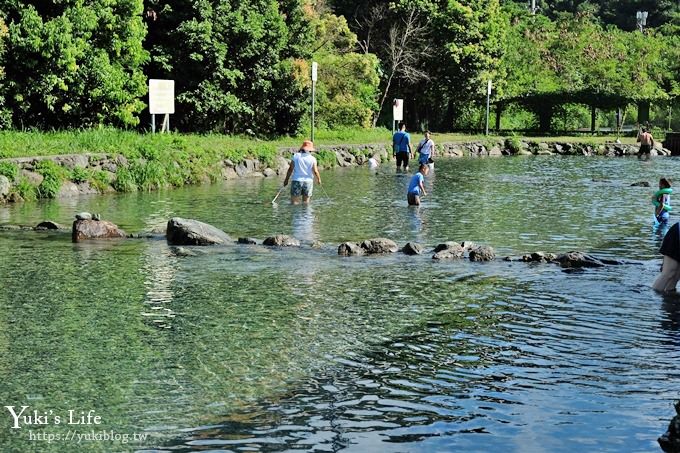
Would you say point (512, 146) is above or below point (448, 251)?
above

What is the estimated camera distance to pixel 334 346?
10.9m

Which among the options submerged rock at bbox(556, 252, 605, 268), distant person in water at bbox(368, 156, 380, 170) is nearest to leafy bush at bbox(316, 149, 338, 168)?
distant person in water at bbox(368, 156, 380, 170)

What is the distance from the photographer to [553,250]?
1838 cm

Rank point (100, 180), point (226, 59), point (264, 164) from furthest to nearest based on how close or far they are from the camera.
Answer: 1. point (226, 59)
2. point (264, 164)
3. point (100, 180)

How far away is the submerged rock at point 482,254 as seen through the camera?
662 inches

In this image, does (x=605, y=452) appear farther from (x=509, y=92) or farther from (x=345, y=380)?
(x=509, y=92)

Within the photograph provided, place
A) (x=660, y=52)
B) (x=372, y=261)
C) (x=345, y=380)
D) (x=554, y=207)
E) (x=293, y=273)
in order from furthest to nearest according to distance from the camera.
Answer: (x=660, y=52) → (x=554, y=207) → (x=372, y=261) → (x=293, y=273) → (x=345, y=380)

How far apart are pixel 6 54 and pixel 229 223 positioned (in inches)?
530

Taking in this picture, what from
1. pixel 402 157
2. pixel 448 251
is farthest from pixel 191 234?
pixel 402 157

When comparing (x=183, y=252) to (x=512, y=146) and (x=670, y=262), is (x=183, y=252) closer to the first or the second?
(x=670, y=262)

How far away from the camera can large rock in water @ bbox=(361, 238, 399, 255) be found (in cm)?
1748

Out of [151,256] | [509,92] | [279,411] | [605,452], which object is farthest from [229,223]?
[509,92]

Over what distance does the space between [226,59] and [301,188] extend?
58.5 feet

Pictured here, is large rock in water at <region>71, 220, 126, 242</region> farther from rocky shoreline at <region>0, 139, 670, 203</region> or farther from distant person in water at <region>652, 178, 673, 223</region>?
distant person in water at <region>652, 178, 673, 223</region>
